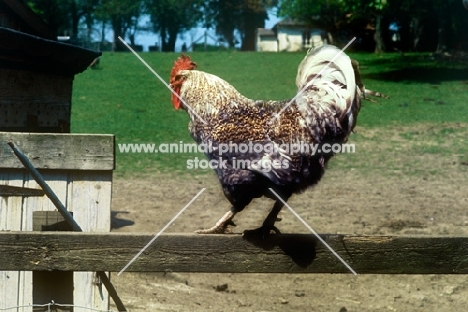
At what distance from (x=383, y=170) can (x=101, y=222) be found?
9159 mm

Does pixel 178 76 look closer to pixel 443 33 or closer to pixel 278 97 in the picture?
pixel 278 97

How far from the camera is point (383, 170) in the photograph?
13.3m

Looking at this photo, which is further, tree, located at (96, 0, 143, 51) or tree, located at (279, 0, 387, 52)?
tree, located at (279, 0, 387, 52)

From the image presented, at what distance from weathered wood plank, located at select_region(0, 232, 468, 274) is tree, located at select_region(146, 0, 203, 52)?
25.2ft

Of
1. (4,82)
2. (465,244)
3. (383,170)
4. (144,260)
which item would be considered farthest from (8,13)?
(383,170)

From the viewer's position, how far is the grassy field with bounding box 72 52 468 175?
14641mm

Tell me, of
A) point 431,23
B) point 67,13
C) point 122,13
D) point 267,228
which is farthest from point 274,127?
point 431,23

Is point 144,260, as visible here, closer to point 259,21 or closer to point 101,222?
point 101,222

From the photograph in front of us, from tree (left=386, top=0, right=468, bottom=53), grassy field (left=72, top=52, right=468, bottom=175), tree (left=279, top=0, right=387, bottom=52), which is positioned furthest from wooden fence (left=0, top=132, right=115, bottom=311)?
tree (left=386, top=0, right=468, bottom=53)

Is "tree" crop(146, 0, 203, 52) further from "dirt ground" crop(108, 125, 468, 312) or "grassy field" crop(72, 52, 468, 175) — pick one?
"dirt ground" crop(108, 125, 468, 312)

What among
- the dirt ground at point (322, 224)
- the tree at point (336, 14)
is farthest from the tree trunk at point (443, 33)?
the dirt ground at point (322, 224)

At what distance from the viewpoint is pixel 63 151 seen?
471 cm

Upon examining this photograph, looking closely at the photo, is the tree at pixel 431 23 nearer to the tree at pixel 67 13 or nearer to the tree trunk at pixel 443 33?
the tree trunk at pixel 443 33

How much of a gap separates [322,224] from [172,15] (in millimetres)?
4910
